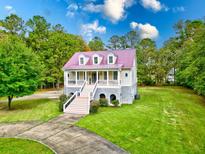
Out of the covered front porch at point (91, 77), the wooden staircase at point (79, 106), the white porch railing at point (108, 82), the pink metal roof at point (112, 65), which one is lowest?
the wooden staircase at point (79, 106)

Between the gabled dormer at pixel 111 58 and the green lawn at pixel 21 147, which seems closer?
the green lawn at pixel 21 147

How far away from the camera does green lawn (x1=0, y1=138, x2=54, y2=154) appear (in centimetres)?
1008

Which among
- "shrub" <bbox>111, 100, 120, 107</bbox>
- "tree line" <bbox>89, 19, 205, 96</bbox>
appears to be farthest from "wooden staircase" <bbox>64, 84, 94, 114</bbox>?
"tree line" <bbox>89, 19, 205, 96</bbox>

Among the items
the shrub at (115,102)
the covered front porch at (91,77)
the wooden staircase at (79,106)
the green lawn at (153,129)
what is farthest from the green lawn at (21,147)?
the covered front porch at (91,77)

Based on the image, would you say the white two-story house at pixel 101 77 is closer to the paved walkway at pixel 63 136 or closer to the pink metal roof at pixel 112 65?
the pink metal roof at pixel 112 65

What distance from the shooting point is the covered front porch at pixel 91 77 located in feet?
77.3

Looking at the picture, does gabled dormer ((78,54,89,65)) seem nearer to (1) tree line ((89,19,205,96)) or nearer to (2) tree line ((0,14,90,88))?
(2) tree line ((0,14,90,88))

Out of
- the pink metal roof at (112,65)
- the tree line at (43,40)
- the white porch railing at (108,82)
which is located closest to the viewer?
the white porch railing at (108,82)

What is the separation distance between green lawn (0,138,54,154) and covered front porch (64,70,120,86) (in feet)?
43.3

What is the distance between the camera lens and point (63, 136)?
12180 millimetres

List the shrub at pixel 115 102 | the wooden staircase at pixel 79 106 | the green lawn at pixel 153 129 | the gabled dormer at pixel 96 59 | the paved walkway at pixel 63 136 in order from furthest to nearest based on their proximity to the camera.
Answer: the gabled dormer at pixel 96 59 < the shrub at pixel 115 102 < the wooden staircase at pixel 79 106 < the green lawn at pixel 153 129 < the paved walkway at pixel 63 136

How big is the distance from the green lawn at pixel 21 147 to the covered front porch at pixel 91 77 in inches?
520

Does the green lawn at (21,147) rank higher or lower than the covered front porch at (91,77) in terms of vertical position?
lower

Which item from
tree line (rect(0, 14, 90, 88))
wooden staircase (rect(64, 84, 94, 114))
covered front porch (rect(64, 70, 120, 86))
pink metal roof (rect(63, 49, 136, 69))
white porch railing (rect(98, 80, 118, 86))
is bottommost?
wooden staircase (rect(64, 84, 94, 114))
